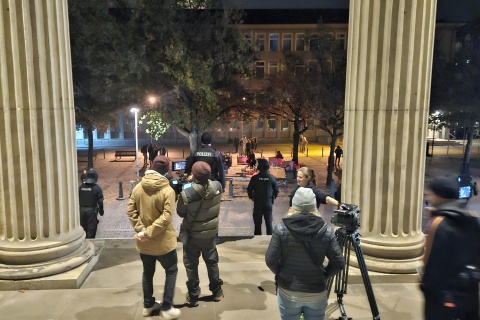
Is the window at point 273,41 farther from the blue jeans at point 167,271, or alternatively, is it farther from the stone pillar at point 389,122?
the blue jeans at point 167,271

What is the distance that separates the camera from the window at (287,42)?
44594 mm

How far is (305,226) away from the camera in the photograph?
3.43 metres

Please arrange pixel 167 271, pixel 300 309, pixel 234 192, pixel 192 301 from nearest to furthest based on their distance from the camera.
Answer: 1. pixel 300 309
2. pixel 167 271
3. pixel 192 301
4. pixel 234 192

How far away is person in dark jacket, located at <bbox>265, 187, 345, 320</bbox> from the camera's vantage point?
344 centimetres

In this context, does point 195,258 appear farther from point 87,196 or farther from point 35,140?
point 87,196

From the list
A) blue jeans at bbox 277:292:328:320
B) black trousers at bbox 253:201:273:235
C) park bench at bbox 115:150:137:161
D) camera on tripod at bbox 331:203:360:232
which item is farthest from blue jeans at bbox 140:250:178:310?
park bench at bbox 115:150:137:161

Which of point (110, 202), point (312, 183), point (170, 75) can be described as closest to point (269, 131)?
point (170, 75)

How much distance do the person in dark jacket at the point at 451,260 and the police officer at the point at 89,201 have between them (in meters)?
6.13

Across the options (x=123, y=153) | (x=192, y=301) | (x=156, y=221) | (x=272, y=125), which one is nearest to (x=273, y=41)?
(x=272, y=125)

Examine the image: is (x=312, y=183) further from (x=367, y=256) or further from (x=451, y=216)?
(x=451, y=216)

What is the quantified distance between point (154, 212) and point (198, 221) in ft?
1.98

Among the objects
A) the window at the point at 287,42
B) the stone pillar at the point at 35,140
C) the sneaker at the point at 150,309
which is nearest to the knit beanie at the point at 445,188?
the sneaker at the point at 150,309

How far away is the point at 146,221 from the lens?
4586 mm

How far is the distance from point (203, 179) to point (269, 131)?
137 ft
